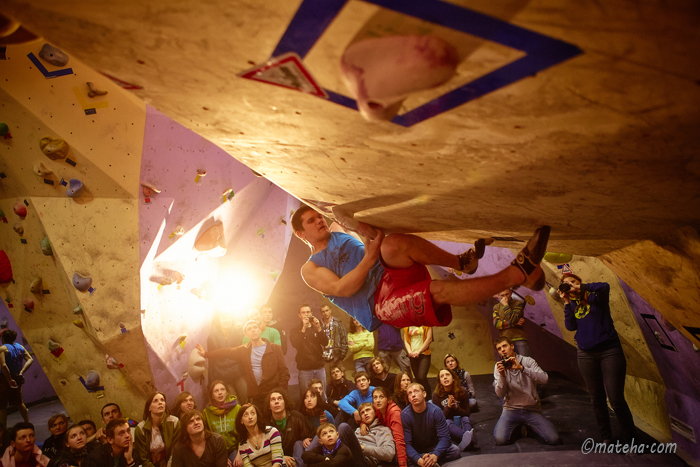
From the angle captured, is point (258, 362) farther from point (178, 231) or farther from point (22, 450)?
point (22, 450)

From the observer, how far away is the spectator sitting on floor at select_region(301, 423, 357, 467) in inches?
132

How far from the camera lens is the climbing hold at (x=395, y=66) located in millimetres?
679

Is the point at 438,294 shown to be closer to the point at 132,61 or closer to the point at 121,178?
→ the point at 132,61

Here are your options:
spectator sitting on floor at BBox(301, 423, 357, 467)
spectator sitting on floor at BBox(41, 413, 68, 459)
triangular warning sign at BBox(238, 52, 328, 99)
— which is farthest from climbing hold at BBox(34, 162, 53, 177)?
triangular warning sign at BBox(238, 52, 328, 99)

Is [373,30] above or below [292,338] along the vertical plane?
above

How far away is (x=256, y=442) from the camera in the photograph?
3484mm

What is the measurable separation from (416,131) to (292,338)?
4.41 meters

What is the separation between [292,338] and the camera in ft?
16.2

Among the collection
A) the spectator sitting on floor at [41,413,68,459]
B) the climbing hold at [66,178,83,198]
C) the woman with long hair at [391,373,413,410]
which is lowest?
the spectator sitting on floor at [41,413,68,459]

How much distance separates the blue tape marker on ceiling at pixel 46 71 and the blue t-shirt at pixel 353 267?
2.79m

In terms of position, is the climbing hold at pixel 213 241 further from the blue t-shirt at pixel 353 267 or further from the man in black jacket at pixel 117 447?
the blue t-shirt at pixel 353 267

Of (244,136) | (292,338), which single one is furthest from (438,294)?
(292,338)

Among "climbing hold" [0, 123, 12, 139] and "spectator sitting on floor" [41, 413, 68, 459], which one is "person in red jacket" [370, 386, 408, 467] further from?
"climbing hold" [0, 123, 12, 139]

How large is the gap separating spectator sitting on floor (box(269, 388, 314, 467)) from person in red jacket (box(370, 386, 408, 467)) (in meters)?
0.74
